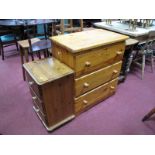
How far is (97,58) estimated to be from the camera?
151cm

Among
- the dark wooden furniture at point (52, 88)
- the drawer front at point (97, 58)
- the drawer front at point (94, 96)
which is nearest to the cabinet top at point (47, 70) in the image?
the dark wooden furniture at point (52, 88)

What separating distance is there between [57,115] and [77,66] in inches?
22.0

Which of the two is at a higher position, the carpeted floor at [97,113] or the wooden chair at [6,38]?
the wooden chair at [6,38]

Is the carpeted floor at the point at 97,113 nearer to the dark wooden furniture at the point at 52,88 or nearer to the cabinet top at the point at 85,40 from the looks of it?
the dark wooden furniture at the point at 52,88

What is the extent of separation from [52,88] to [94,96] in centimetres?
66

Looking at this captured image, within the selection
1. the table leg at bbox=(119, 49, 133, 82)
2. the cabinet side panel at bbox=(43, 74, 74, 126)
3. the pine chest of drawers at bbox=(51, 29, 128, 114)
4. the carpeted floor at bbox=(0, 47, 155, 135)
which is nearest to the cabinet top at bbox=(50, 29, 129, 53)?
the pine chest of drawers at bbox=(51, 29, 128, 114)

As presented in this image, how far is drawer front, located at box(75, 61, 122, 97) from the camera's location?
5.03 feet

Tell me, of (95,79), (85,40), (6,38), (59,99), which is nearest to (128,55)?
(95,79)

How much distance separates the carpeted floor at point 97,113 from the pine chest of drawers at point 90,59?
0.19 m

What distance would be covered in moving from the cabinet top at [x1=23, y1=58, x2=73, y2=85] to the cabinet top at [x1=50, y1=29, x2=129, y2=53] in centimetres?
20

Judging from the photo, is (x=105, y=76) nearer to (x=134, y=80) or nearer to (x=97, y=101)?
(x=97, y=101)

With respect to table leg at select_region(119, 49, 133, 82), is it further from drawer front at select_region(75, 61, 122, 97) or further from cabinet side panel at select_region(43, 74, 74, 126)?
cabinet side panel at select_region(43, 74, 74, 126)

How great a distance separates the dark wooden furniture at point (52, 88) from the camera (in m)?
1.27

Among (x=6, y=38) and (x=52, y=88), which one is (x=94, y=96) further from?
(x=6, y=38)
